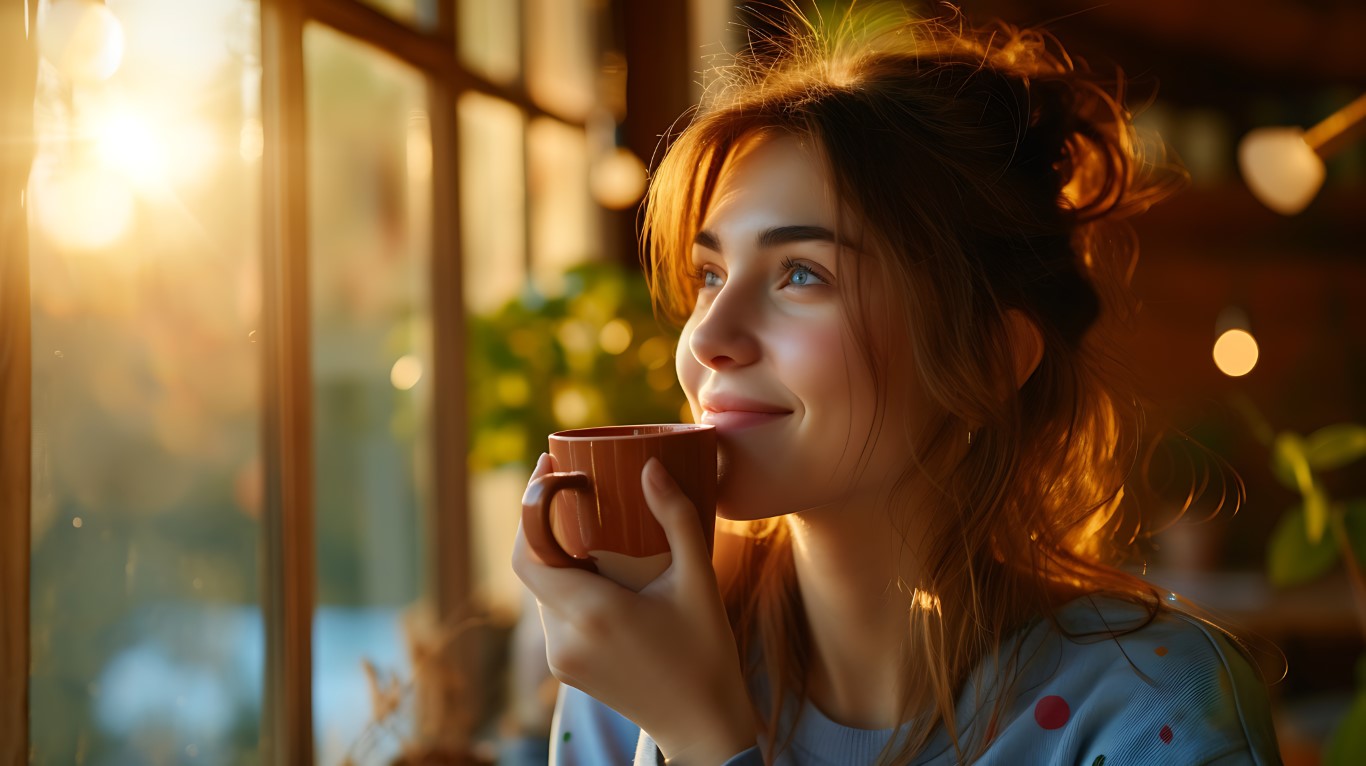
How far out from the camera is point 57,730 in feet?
3.55

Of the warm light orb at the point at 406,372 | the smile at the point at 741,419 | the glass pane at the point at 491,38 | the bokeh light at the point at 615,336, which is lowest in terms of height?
the smile at the point at 741,419

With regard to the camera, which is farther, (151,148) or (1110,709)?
(151,148)

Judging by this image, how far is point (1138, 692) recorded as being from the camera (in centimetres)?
98

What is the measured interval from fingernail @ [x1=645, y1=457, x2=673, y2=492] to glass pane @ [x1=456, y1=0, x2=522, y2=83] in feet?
6.60

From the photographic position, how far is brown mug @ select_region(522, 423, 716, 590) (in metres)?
0.89

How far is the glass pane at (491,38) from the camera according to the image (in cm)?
277

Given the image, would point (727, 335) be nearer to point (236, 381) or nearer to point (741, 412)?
point (741, 412)

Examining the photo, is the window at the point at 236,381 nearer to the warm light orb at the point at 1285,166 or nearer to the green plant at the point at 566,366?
the green plant at the point at 566,366

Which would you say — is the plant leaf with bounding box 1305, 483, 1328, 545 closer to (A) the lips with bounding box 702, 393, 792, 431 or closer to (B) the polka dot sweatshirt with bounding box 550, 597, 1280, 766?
(B) the polka dot sweatshirt with bounding box 550, 597, 1280, 766

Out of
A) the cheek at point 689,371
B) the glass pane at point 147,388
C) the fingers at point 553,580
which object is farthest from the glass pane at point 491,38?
the fingers at point 553,580

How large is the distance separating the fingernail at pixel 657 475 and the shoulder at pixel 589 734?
419 millimetres

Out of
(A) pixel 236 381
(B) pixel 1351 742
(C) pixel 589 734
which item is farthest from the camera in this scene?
(B) pixel 1351 742

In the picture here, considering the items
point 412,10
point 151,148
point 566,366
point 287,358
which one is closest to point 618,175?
point 566,366

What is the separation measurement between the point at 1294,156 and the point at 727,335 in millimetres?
1439
